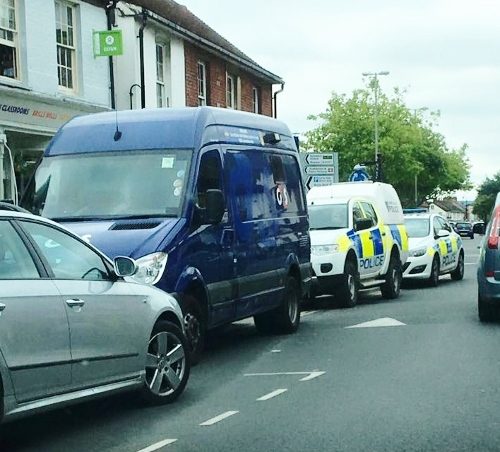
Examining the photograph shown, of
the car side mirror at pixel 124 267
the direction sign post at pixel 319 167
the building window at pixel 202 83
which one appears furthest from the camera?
the direction sign post at pixel 319 167

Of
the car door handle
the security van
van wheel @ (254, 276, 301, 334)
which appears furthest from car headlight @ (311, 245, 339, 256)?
the car door handle

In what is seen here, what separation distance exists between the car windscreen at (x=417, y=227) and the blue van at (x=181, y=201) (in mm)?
9961

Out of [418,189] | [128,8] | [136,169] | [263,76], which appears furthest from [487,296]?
[418,189]

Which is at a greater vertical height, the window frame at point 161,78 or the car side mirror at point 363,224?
the window frame at point 161,78

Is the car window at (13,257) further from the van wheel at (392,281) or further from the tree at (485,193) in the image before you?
the tree at (485,193)

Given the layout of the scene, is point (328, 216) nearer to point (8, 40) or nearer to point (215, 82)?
point (8, 40)

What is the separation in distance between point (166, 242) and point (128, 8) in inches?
673

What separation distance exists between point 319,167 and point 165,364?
23603 mm

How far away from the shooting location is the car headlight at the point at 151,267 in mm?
8664

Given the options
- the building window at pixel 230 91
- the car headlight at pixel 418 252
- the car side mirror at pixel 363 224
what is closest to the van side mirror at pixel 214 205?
the car side mirror at pixel 363 224

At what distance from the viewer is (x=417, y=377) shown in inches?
338

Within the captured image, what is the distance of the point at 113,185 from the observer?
9.90 meters

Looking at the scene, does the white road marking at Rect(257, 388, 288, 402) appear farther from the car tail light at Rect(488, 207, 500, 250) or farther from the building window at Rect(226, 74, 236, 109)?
the building window at Rect(226, 74, 236, 109)

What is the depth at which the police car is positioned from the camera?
2030cm
